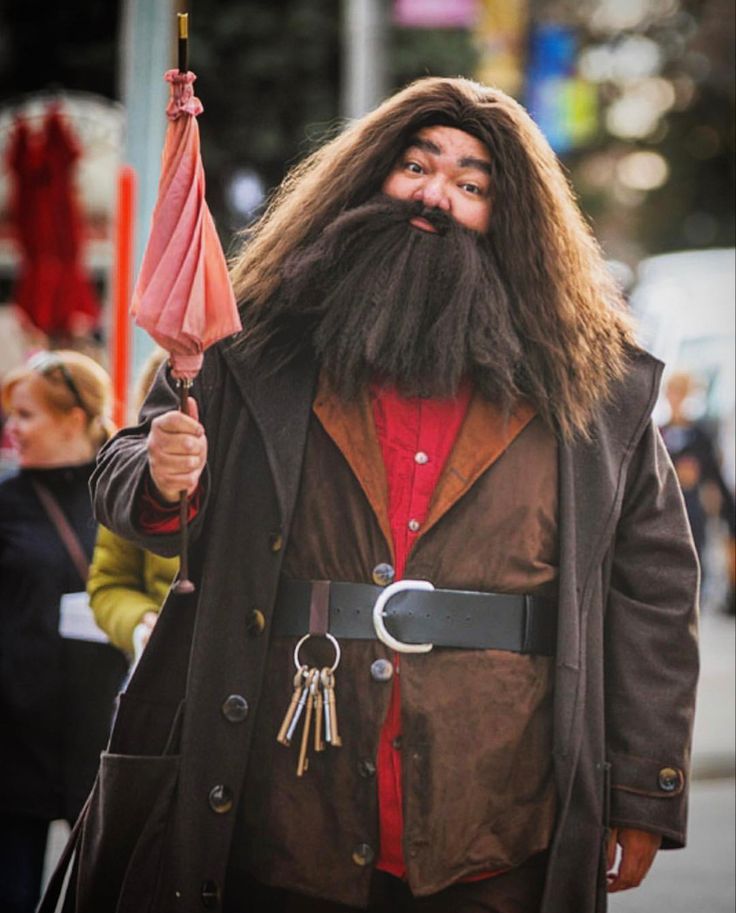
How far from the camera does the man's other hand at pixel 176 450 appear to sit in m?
2.94

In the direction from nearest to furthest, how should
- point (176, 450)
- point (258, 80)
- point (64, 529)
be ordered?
1. point (176, 450)
2. point (64, 529)
3. point (258, 80)

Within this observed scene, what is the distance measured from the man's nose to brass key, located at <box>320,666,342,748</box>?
3.19 ft

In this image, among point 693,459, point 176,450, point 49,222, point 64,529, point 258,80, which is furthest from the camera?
point 258,80

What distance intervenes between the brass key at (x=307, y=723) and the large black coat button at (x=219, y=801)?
0.14 m

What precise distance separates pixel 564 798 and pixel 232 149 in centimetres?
1574

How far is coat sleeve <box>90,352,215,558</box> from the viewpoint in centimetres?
307

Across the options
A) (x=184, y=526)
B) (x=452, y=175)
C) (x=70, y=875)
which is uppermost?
(x=452, y=175)

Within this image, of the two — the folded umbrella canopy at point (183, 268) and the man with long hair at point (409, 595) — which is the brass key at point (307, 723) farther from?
the folded umbrella canopy at point (183, 268)

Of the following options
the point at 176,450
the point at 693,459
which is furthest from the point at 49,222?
the point at 176,450

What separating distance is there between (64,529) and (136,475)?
81.2 inches

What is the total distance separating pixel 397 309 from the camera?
323cm

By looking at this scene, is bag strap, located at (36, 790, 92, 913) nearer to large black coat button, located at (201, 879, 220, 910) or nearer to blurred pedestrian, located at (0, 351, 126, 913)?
large black coat button, located at (201, 879, 220, 910)

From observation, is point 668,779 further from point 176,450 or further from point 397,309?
point 176,450

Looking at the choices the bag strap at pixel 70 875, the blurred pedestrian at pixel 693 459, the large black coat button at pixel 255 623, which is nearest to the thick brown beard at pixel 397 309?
the large black coat button at pixel 255 623
